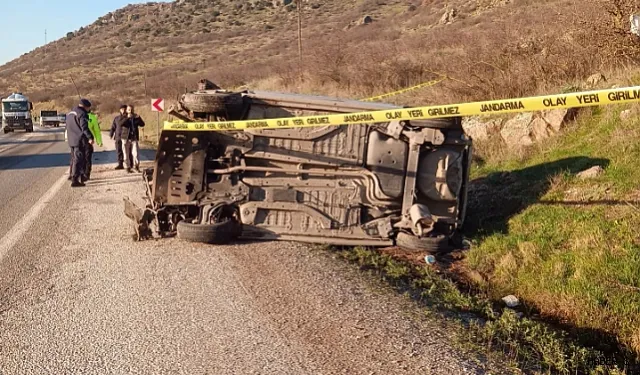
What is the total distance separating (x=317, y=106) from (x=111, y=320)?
3.69 meters

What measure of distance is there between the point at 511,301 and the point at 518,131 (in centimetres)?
583

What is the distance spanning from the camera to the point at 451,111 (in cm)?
543

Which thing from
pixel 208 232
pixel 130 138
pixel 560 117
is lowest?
pixel 208 232

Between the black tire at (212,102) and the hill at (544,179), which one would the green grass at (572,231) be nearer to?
the hill at (544,179)

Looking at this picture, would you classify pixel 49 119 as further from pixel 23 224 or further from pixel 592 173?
pixel 592 173

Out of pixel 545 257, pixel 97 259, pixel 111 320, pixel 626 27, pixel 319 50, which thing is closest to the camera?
pixel 111 320

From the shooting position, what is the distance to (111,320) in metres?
4.68

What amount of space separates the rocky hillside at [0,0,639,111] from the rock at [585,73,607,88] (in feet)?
1.66

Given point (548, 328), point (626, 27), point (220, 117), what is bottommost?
point (548, 328)

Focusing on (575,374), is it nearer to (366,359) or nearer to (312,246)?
(366,359)

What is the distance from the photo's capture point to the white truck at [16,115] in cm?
3675

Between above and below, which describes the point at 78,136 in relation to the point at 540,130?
below

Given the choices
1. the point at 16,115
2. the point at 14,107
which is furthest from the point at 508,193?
the point at 14,107

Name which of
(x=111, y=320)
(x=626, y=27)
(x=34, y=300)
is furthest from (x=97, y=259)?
(x=626, y=27)
